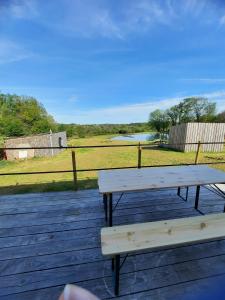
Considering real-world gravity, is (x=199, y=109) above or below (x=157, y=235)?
above

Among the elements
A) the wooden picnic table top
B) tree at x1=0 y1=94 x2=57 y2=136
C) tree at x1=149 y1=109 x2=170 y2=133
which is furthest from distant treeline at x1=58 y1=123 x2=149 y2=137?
the wooden picnic table top

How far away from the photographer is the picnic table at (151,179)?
184cm

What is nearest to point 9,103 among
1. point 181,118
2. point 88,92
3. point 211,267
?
point 88,92

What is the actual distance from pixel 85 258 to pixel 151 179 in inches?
41.0

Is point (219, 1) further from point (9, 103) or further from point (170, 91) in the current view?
point (170, 91)

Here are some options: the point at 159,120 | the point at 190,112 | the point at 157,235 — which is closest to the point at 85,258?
the point at 157,235

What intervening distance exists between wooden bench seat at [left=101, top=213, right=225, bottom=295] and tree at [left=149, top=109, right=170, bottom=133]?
2347 centimetres

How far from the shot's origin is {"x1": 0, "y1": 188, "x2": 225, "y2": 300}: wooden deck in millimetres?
1359

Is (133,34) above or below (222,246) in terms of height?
above

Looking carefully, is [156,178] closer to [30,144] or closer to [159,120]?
[30,144]

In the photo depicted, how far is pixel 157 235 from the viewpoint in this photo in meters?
1.33

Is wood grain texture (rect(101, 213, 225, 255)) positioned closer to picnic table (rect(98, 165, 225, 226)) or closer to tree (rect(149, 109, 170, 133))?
picnic table (rect(98, 165, 225, 226))

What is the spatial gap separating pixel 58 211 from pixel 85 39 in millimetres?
6608

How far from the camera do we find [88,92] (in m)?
22.5
